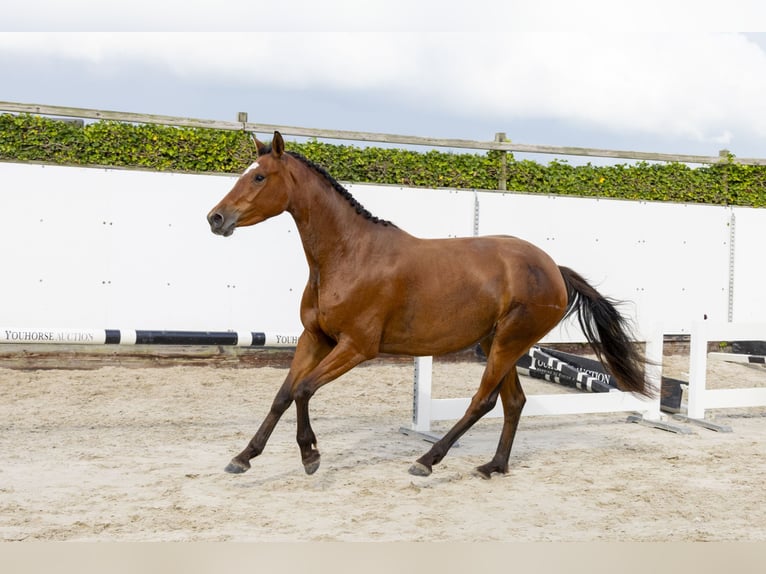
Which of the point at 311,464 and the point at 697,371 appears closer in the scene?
the point at 311,464

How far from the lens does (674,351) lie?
11.1 meters

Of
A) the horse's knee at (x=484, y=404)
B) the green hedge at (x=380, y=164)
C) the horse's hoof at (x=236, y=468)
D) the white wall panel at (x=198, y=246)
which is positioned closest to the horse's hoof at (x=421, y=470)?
the horse's knee at (x=484, y=404)

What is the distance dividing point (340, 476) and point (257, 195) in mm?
1835

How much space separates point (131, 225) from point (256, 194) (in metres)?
4.97

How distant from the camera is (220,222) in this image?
165 inches

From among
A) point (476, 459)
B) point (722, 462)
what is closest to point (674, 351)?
point (722, 462)

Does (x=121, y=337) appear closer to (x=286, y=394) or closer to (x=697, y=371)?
(x=286, y=394)

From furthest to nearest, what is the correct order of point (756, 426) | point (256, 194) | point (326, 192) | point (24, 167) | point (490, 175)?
point (490, 175) < point (24, 167) < point (756, 426) < point (326, 192) < point (256, 194)

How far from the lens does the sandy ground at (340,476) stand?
12.3ft

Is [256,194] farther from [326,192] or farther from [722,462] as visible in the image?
[722,462]

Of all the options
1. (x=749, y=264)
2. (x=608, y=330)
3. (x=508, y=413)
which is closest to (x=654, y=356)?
(x=608, y=330)

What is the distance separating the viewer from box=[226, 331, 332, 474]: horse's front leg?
175 inches

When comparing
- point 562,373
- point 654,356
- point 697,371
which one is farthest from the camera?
point 562,373

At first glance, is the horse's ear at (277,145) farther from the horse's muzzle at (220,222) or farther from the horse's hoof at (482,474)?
the horse's hoof at (482,474)
